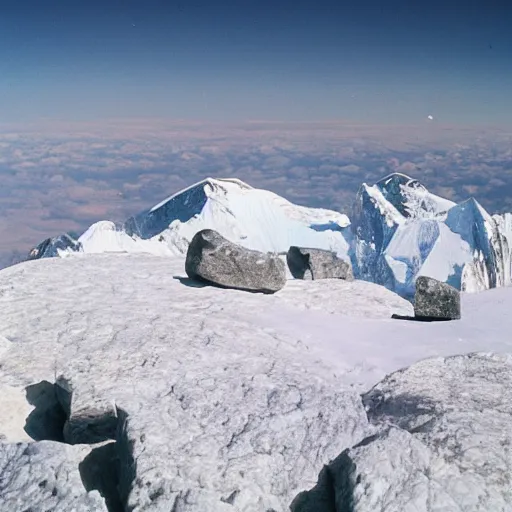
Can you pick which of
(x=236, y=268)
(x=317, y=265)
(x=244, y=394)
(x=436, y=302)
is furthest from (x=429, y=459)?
(x=317, y=265)

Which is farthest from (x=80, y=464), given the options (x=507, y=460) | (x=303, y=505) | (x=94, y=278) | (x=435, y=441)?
(x=94, y=278)

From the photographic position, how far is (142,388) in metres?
12.3

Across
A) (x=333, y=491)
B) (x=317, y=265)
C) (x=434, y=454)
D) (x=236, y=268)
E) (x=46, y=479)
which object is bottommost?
(x=317, y=265)

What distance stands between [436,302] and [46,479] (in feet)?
44.5

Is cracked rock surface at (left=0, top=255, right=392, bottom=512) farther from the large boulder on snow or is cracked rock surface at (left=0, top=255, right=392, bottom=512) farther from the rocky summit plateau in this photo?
the large boulder on snow

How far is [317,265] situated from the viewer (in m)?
25.3

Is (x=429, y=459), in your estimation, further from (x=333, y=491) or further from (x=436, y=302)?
(x=436, y=302)

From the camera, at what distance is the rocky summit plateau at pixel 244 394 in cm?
933

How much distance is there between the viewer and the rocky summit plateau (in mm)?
9328

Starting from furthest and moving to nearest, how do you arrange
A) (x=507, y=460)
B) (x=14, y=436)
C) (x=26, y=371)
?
1. (x=26, y=371)
2. (x=14, y=436)
3. (x=507, y=460)

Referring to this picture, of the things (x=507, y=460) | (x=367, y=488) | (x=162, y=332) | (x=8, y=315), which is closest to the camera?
(x=367, y=488)

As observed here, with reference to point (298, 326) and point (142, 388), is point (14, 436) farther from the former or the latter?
point (298, 326)

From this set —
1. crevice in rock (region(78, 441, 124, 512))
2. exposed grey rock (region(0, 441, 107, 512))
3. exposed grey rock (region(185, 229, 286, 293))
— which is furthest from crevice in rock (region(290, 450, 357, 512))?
exposed grey rock (region(185, 229, 286, 293))

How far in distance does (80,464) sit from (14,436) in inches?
109
